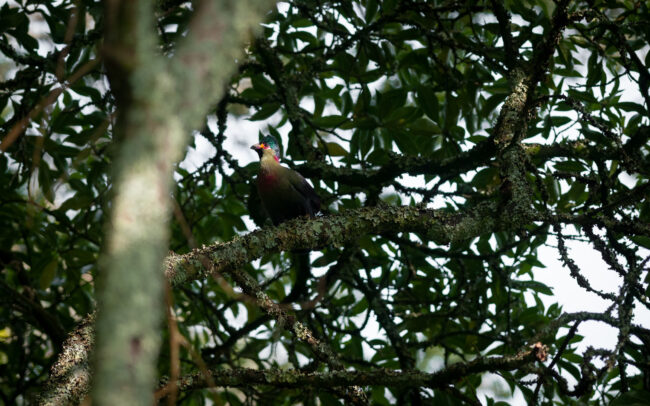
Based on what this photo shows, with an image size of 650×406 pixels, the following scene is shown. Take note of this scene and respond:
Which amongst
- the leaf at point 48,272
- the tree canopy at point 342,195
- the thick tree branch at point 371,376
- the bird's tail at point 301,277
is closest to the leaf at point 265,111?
the tree canopy at point 342,195

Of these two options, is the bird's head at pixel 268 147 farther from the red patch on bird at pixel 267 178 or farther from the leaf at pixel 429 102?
the leaf at pixel 429 102

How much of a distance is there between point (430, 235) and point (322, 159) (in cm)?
116

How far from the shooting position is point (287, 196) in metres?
3.85

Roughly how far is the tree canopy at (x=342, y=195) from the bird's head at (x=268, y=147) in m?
A: 0.08

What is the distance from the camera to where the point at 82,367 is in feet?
6.81

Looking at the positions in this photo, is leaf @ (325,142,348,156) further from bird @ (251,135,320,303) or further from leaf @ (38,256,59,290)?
leaf @ (38,256,59,290)

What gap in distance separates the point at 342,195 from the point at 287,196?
1.24 ft

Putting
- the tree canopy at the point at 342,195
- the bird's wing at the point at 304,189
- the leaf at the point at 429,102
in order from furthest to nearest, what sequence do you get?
1. the bird's wing at the point at 304,189
2. the leaf at the point at 429,102
3. the tree canopy at the point at 342,195

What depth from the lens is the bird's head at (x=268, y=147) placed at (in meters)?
4.26

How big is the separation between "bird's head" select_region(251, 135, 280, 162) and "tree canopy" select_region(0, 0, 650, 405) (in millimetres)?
76

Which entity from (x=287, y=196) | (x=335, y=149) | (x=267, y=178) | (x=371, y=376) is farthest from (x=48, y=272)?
(x=371, y=376)

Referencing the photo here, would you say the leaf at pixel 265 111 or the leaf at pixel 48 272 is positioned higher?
the leaf at pixel 265 111

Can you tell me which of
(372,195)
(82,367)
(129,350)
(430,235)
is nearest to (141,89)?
(129,350)

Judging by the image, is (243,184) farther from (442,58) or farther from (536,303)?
(536,303)
